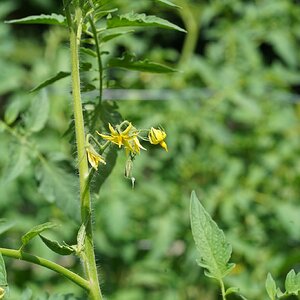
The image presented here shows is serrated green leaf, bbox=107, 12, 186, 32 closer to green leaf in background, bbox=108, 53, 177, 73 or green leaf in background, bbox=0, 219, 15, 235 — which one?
green leaf in background, bbox=108, 53, 177, 73

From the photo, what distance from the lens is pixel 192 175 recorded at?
286 cm

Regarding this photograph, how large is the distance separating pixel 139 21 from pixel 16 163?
1.99 feet

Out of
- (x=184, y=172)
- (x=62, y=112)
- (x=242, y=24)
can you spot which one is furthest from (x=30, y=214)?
(x=242, y=24)

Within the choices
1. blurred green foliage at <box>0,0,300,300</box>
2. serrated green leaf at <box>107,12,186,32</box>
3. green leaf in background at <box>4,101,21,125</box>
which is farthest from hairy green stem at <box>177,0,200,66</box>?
serrated green leaf at <box>107,12,186,32</box>

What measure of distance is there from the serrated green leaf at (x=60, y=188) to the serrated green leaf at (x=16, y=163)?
4 centimetres

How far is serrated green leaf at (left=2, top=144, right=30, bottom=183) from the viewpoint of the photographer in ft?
5.05

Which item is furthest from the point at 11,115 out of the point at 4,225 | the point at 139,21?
the point at 139,21

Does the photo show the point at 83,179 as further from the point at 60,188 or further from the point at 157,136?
the point at 60,188

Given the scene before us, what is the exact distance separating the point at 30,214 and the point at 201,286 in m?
0.63

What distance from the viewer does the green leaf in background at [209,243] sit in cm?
99

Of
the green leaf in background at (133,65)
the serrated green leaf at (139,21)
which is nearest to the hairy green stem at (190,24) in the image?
the green leaf in background at (133,65)

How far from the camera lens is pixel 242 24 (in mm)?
3018

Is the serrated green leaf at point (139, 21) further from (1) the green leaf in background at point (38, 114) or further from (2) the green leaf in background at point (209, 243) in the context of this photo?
(1) the green leaf in background at point (38, 114)

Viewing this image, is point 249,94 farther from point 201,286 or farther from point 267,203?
point 201,286
